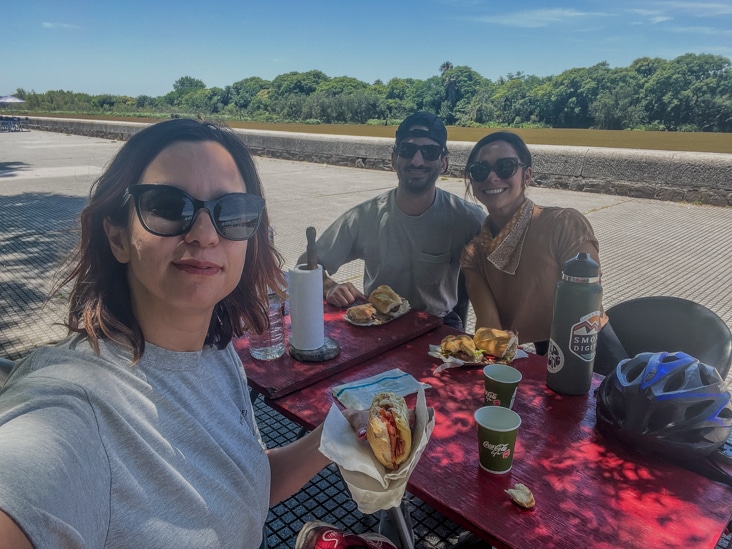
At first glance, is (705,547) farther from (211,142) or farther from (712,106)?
(712,106)

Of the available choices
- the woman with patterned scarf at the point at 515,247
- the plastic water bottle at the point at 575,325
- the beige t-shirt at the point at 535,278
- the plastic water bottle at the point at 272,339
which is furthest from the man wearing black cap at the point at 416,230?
the plastic water bottle at the point at 575,325

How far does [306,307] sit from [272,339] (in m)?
0.22

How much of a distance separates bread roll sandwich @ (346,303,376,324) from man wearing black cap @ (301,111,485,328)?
0.77 metres

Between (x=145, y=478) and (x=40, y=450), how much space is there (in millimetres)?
266

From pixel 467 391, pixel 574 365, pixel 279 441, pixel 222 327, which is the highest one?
pixel 222 327

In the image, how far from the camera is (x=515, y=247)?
2725 millimetres

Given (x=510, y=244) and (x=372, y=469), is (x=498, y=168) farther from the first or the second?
(x=372, y=469)

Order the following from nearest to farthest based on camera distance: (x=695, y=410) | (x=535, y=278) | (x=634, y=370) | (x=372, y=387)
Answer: (x=695, y=410)
(x=634, y=370)
(x=372, y=387)
(x=535, y=278)

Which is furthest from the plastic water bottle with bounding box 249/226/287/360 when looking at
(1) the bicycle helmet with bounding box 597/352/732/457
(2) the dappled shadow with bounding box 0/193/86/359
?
(1) the bicycle helmet with bounding box 597/352/732/457

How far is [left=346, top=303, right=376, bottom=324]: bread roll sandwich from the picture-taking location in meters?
2.51

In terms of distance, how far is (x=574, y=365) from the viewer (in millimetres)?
1772

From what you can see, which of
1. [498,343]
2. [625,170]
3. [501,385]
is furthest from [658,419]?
[625,170]

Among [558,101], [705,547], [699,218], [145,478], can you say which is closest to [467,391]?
[705,547]

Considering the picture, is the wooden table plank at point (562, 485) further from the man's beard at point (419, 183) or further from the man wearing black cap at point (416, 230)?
the man's beard at point (419, 183)
